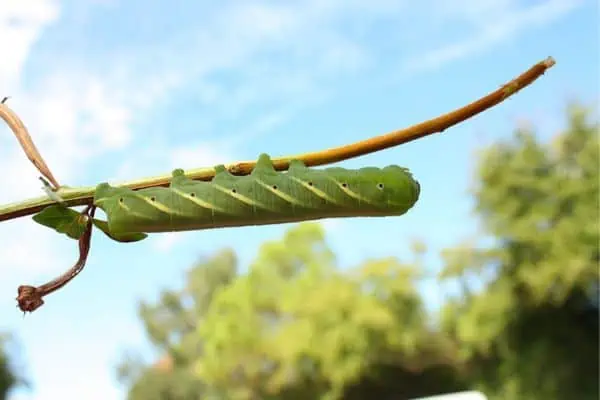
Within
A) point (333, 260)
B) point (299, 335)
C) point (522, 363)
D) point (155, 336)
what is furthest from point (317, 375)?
point (155, 336)

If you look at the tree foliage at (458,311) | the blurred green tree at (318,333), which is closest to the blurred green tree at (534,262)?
the tree foliage at (458,311)

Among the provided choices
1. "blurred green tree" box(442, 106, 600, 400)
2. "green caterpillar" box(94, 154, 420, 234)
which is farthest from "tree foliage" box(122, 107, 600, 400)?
"green caterpillar" box(94, 154, 420, 234)

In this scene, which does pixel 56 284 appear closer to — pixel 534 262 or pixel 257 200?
pixel 257 200

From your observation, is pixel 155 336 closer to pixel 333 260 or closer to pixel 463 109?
pixel 333 260

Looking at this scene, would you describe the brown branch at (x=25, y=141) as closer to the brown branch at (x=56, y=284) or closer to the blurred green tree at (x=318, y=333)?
the brown branch at (x=56, y=284)

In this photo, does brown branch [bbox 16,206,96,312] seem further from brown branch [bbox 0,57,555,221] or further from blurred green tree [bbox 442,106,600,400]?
blurred green tree [bbox 442,106,600,400]

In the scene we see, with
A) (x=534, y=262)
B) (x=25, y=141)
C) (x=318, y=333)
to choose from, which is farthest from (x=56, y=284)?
(x=318, y=333)
